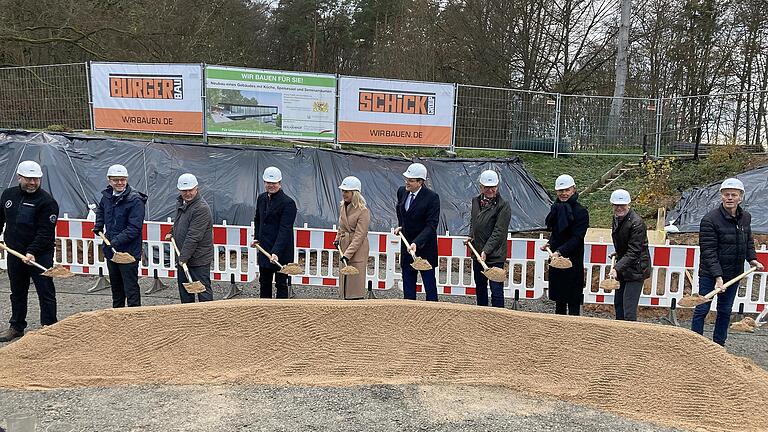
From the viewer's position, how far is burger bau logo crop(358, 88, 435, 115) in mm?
12000

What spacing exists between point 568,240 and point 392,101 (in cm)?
692

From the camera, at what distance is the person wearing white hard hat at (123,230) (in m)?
5.95

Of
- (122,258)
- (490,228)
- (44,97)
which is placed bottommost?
(122,258)

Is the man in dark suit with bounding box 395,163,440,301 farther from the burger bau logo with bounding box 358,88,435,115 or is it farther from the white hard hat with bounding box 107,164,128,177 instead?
the burger bau logo with bounding box 358,88,435,115

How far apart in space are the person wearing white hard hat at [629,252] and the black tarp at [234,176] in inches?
189

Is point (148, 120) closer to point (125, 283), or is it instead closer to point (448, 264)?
point (125, 283)

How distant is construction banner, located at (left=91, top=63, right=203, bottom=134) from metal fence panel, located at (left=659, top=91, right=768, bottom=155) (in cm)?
1072

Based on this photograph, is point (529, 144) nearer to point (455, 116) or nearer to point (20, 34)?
point (455, 116)

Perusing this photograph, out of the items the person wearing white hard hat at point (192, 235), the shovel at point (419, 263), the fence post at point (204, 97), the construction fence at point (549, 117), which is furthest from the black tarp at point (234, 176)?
the person wearing white hard hat at point (192, 235)

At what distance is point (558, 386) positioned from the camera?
14.9 ft

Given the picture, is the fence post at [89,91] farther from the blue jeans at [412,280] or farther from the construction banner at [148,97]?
the blue jeans at [412,280]

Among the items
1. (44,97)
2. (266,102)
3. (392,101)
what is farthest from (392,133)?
(44,97)

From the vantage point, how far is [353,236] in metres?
6.48

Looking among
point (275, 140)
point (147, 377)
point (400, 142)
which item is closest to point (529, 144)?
point (400, 142)
